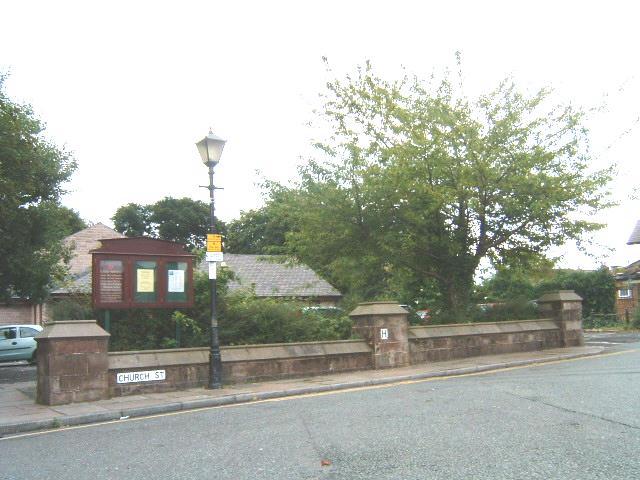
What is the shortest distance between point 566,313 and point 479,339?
163 inches

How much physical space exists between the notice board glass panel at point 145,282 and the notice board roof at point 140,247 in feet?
0.85

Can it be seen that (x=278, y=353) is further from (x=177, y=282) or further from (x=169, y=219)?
(x=169, y=219)

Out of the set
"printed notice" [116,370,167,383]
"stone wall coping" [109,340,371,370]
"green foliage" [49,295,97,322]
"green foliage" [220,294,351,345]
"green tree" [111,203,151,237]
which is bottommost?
"printed notice" [116,370,167,383]

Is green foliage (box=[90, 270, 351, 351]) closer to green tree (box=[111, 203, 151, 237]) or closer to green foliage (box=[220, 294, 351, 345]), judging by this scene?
green foliage (box=[220, 294, 351, 345])

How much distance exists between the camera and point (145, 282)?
12711 mm

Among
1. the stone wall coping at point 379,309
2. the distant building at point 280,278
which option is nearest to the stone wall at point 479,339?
the stone wall coping at point 379,309

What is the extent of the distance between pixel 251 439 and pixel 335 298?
103 ft

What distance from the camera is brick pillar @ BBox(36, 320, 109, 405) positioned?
10.5 metres

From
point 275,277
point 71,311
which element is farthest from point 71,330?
point 275,277

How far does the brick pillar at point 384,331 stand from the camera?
14.6 meters

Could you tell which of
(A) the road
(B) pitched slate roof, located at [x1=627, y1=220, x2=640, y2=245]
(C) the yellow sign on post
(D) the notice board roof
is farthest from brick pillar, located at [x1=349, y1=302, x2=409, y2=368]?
(B) pitched slate roof, located at [x1=627, y1=220, x2=640, y2=245]

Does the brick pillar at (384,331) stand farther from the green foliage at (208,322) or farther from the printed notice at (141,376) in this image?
the printed notice at (141,376)

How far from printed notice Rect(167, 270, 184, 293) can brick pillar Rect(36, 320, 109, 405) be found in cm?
220

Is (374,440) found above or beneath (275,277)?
beneath
